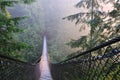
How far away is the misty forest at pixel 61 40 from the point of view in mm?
2432

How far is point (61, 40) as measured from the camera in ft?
116

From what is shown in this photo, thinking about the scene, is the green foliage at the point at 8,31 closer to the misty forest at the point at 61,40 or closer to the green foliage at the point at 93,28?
the misty forest at the point at 61,40

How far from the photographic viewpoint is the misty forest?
2.43m

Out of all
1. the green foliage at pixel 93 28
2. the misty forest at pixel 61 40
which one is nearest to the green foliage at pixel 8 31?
the misty forest at pixel 61 40

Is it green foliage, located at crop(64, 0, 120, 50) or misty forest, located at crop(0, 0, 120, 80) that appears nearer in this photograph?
misty forest, located at crop(0, 0, 120, 80)

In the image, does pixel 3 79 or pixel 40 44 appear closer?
pixel 3 79

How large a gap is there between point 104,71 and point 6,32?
494cm

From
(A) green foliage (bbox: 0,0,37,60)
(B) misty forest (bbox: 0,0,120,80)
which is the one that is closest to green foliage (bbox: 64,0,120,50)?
(B) misty forest (bbox: 0,0,120,80)

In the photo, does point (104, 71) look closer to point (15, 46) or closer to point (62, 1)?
point (15, 46)

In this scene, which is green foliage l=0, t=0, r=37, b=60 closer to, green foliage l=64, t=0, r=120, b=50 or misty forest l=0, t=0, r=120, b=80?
misty forest l=0, t=0, r=120, b=80

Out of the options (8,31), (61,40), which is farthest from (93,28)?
(61,40)

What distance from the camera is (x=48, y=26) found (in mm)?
42062

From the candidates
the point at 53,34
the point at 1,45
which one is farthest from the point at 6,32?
the point at 53,34

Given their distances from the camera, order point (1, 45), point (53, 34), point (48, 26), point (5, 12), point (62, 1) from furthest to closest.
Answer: point (62, 1), point (48, 26), point (53, 34), point (5, 12), point (1, 45)
